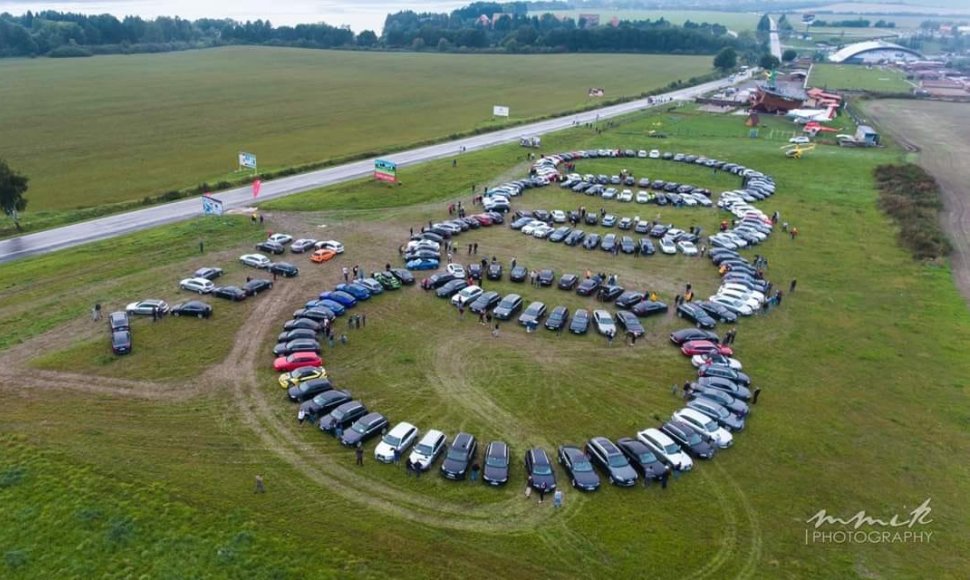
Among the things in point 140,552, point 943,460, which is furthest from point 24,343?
point 943,460

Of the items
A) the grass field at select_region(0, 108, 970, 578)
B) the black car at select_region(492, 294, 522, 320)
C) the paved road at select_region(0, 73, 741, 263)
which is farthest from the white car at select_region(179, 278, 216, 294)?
the black car at select_region(492, 294, 522, 320)

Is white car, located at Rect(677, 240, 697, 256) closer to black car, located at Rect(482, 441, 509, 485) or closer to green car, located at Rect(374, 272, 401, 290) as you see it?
green car, located at Rect(374, 272, 401, 290)

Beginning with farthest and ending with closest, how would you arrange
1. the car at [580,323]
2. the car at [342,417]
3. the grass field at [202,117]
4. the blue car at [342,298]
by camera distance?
1. the grass field at [202,117]
2. the blue car at [342,298]
3. the car at [580,323]
4. the car at [342,417]

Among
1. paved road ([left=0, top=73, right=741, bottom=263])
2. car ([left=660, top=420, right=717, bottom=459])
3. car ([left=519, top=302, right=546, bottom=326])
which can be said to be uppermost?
paved road ([left=0, top=73, right=741, bottom=263])

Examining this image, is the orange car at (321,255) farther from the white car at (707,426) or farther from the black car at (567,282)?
the white car at (707,426)

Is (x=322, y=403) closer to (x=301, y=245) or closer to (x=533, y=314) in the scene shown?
(x=533, y=314)

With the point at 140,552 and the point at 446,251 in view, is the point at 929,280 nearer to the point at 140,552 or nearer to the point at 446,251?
the point at 446,251

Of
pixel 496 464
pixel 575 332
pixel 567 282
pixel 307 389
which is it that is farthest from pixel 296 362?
pixel 567 282

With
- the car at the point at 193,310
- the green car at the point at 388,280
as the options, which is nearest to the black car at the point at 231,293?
the car at the point at 193,310
